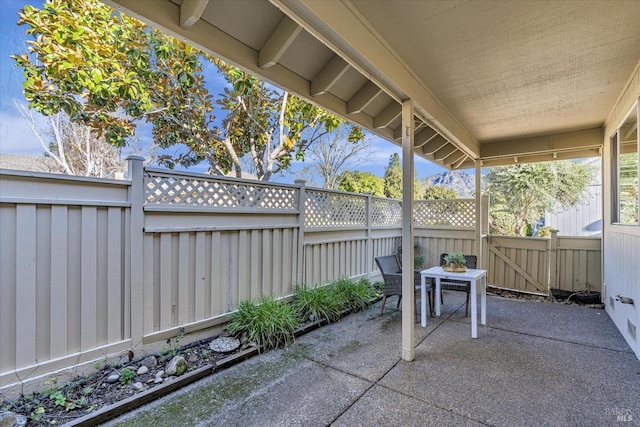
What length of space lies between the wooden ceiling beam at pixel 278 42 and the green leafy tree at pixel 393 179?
36.0 feet

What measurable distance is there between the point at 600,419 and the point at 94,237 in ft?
12.8

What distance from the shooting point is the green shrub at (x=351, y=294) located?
4.36 meters

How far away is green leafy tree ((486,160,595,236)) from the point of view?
853cm

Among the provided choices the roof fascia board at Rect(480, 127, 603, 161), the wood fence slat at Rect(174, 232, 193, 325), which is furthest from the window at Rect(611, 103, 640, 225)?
the wood fence slat at Rect(174, 232, 193, 325)

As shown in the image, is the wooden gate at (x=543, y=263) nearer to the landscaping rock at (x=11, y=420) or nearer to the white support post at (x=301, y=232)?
the white support post at (x=301, y=232)

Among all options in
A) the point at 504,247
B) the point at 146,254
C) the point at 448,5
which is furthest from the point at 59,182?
the point at 504,247

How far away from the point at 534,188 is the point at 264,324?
29.8 ft

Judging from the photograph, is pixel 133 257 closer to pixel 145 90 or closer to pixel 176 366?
pixel 176 366

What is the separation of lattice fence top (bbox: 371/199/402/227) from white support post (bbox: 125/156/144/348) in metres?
4.07

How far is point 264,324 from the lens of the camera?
10.4ft

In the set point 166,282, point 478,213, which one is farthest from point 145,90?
point 478,213

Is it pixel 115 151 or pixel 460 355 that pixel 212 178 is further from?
pixel 115 151

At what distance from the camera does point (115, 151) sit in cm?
870

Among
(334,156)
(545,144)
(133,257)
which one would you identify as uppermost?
(334,156)
